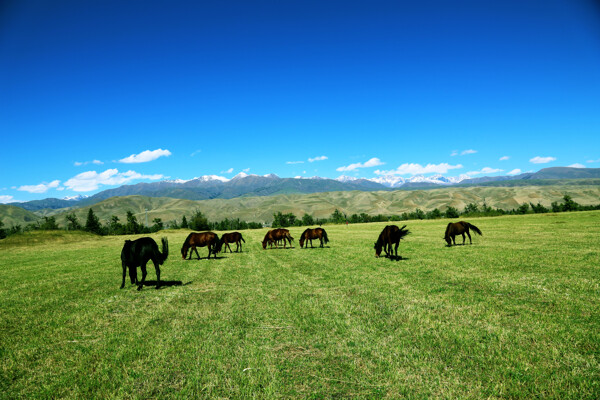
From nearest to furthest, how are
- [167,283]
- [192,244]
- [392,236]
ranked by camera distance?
[167,283], [392,236], [192,244]

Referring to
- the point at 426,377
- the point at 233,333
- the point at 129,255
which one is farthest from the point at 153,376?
the point at 129,255

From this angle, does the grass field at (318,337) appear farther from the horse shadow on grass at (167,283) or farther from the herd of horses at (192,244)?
the herd of horses at (192,244)

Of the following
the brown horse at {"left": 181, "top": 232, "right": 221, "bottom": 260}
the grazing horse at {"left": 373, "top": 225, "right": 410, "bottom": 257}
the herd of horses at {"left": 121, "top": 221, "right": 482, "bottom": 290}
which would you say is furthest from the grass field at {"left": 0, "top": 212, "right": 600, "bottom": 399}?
the brown horse at {"left": 181, "top": 232, "right": 221, "bottom": 260}

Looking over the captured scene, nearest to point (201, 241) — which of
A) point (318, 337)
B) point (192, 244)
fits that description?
point (192, 244)

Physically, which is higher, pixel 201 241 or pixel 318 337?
pixel 201 241

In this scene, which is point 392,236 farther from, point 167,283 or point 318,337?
point 167,283

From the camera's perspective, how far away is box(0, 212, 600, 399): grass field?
4895 millimetres

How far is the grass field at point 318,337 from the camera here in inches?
193

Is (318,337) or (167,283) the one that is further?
(167,283)

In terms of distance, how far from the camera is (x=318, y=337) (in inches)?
Answer: 268

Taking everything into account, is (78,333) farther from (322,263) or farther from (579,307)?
(579,307)

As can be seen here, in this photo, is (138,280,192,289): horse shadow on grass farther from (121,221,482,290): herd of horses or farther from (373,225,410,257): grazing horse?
(373,225,410,257): grazing horse

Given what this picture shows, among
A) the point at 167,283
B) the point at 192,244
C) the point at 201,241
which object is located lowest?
the point at 167,283

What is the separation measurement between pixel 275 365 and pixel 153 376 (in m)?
2.42
